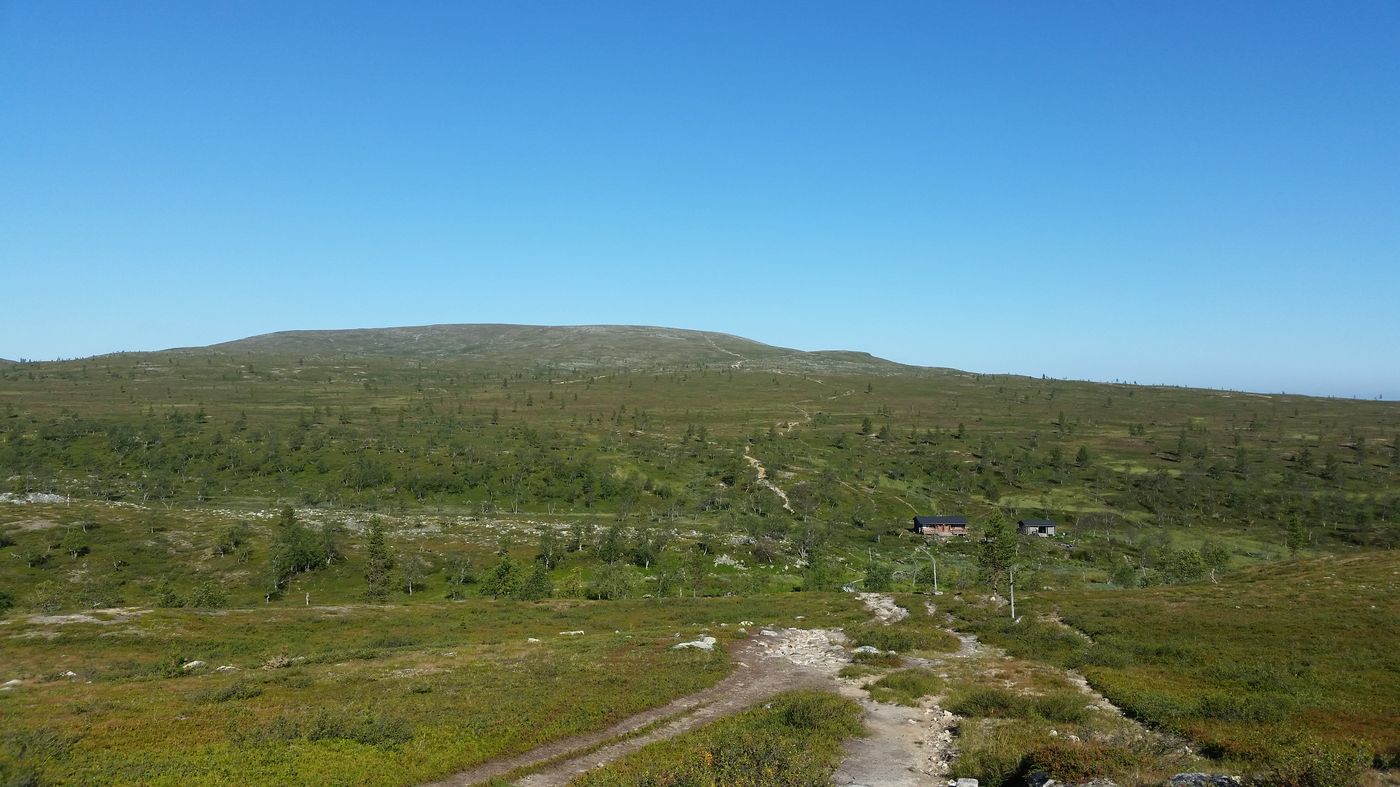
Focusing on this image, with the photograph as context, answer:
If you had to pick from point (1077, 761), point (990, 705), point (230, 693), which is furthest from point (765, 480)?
point (1077, 761)


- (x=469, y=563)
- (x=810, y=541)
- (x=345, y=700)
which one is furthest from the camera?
(x=810, y=541)

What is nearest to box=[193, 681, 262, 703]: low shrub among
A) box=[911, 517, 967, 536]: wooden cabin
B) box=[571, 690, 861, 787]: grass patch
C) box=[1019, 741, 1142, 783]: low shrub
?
box=[571, 690, 861, 787]: grass patch

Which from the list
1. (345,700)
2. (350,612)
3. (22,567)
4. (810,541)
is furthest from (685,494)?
(345,700)

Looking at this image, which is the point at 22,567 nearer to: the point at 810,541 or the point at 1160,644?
the point at 810,541

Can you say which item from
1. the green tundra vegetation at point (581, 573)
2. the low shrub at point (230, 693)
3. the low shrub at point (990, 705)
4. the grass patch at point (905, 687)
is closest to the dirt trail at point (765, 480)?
the green tundra vegetation at point (581, 573)

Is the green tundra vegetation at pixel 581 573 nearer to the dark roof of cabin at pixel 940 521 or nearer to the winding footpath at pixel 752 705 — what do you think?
the winding footpath at pixel 752 705

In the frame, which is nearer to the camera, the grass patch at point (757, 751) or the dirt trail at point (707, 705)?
the grass patch at point (757, 751)

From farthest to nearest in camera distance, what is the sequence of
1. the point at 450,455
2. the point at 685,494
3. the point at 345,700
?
1. the point at 450,455
2. the point at 685,494
3. the point at 345,700
